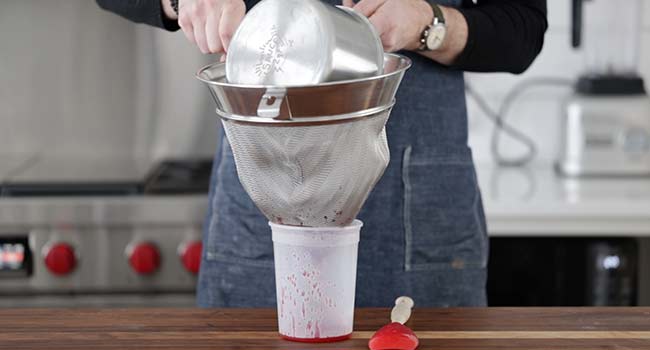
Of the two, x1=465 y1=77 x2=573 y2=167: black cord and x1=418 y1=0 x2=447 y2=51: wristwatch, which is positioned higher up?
x1=418 y1=0 x2=447 y2=51: wristwatch

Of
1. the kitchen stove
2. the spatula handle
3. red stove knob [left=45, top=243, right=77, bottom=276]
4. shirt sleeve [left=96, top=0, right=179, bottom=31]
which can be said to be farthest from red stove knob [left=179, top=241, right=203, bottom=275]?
the spatula handle

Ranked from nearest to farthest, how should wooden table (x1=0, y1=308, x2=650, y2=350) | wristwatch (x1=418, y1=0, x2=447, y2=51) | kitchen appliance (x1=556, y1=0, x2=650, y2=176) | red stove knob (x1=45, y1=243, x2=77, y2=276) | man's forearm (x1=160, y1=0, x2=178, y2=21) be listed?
1. wooden table (x1=0, y1=308, x2=650, y2=350)
2. wristwatch (x1=418, y1=0, x2=447, y2=51)
3. man's forearm (x1=160, y1=0, x2=178, y2=21)
4. red stove knob (x1=45, y1=243, x2=77, y2=276)
5. kitchen appliance (x1=556, y1=0, x2=650, y2=176)

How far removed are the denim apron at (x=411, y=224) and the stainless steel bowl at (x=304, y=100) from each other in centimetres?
43

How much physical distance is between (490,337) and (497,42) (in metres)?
0.46

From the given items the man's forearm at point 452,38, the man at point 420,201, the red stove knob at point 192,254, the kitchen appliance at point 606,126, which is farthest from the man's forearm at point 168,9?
the kitchen appliance at point 606,126

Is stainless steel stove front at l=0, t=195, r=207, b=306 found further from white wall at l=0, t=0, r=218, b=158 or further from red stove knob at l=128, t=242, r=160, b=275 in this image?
white wall at l=0, t=0, r=218, b=158

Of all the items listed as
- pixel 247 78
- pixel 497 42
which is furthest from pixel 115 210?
pixel 247 78

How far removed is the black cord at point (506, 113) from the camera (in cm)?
237

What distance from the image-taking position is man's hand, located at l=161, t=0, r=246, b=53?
1087 mm

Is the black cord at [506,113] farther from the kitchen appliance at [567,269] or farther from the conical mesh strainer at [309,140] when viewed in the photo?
the conical mesh strainer at [309,140]

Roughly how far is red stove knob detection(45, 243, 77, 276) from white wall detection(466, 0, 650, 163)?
0.97 m

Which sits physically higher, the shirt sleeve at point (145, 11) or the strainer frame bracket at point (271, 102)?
the shirt sleeve at point (145, 11)

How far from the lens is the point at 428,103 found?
4.64 feet

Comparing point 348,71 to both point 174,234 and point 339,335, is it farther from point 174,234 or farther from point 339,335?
point 174,234
